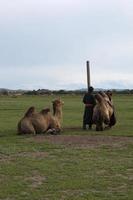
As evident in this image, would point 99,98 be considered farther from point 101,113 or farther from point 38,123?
point 38,123

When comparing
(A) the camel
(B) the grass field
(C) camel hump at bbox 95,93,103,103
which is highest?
(C) camel hump at bbox 95,93,103,103

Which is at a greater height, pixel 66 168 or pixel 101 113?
pixel 101 113

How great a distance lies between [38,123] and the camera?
20.5 m

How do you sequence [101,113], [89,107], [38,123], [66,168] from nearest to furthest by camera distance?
[66,168] → [38,123] → [101,113] → [89,107]

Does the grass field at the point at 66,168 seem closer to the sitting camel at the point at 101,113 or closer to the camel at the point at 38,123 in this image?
the camel at the point at 38,123

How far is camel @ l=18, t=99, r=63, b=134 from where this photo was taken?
20281mm

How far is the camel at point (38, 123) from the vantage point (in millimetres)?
20281

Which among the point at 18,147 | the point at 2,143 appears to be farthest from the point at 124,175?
the point at 2,143

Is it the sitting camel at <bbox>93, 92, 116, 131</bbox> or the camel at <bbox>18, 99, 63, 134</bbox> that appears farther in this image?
the sitting camel at <bbox>93, 92, 116, 131</bbox>

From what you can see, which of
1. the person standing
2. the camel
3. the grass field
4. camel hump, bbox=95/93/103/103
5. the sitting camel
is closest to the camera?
the grass field

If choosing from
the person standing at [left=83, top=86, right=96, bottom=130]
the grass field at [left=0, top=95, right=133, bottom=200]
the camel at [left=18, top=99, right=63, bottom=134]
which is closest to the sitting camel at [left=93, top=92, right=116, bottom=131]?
the person standing at [left=83, top=86, right=96, bottom=130]

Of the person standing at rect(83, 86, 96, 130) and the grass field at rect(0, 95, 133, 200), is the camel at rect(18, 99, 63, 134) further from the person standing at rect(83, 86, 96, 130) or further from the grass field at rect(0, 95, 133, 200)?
the person standing at rect(83, 86, 96, 130)

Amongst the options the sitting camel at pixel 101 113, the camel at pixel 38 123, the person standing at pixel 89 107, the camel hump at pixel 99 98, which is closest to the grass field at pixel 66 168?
the camel at pixel 38 123

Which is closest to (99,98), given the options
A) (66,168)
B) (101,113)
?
(101,113)
